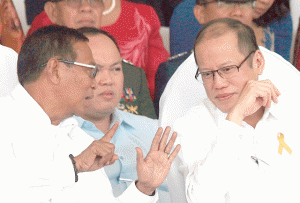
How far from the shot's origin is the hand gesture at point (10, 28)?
8.54ft

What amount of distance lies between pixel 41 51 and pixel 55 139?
0.91 ft

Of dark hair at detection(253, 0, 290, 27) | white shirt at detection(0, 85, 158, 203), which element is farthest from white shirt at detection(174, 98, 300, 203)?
dark hair at detection(253, 0, 290, 27)

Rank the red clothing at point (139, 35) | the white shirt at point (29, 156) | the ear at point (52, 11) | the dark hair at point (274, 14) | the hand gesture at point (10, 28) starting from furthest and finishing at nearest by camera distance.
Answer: the dark hair at point (274, 14)
the red clothing at point (139, 35)
the hand gesture at point (10, 28)
the ear at point (52, 11)
the white shirt at point (29, 156)

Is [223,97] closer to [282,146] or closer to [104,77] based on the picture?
[282,146]

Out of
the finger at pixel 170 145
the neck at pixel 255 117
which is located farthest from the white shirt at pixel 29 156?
the neck at pixel 255 117

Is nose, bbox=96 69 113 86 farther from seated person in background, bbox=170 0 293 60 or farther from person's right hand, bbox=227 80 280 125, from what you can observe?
seated person in background, bbox=170 0 293 60

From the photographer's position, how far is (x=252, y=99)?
158cm

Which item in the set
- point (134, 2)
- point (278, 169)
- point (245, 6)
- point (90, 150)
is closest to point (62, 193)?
point (90, 150)

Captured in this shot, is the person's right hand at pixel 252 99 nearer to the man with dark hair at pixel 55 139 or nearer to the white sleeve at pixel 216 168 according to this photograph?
the white sleeve at pixel 216 168

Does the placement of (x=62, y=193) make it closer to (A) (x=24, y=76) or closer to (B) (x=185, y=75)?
(A) (x=24, y=76)

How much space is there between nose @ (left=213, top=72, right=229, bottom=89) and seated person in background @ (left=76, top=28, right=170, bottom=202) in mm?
588

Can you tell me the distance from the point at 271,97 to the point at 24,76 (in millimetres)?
812

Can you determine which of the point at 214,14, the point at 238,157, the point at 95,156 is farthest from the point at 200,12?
the point at 95,156

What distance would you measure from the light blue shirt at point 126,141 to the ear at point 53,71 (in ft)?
1.83
